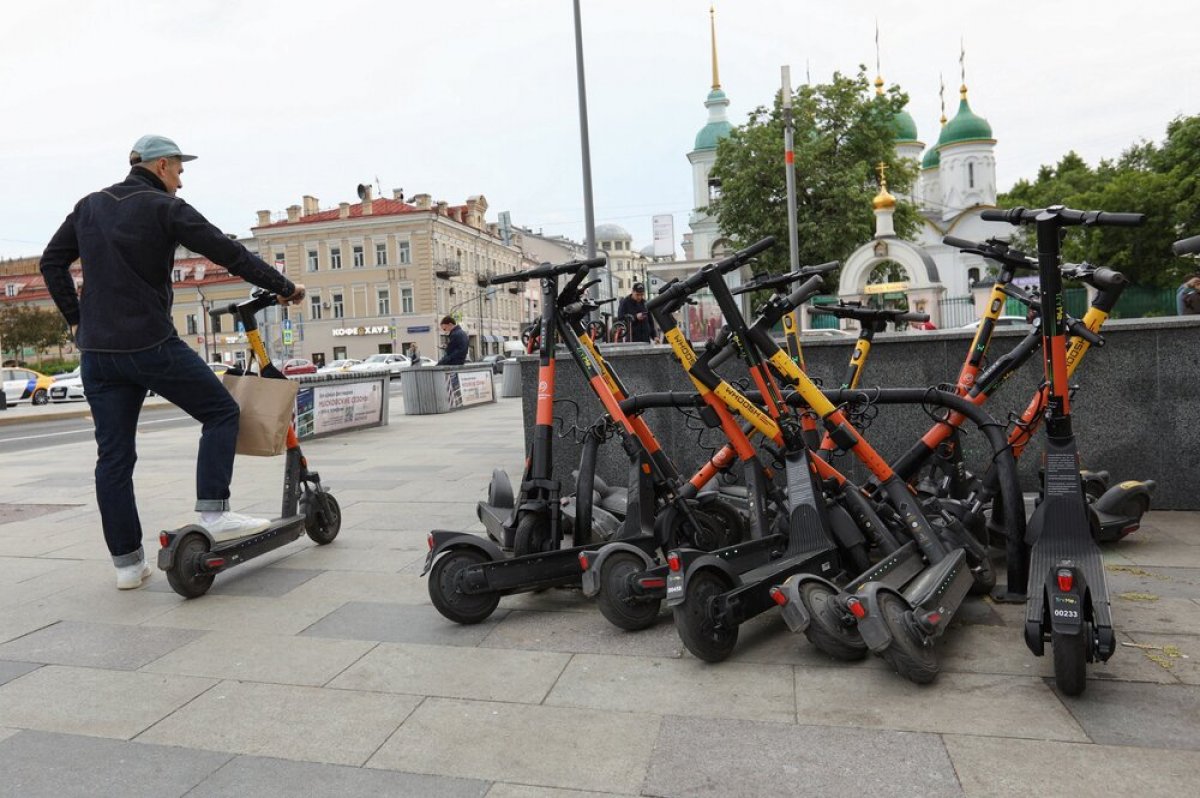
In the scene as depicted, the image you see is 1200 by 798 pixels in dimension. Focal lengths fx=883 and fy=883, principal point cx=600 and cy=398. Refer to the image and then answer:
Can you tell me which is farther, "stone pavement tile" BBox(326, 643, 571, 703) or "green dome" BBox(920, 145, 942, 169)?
"green dome" BBox(920, 145, 942, 169)

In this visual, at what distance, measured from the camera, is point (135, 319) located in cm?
405

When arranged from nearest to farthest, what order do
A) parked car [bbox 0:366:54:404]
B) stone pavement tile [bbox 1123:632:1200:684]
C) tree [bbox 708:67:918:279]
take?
1. stone pavement tile [bbox 1123:632:1200:684]
2. parked car [bbox 0:366:54:404]
3. tree [bbox 708:67:918:279]

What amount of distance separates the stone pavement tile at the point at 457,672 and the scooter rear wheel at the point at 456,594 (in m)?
0.23

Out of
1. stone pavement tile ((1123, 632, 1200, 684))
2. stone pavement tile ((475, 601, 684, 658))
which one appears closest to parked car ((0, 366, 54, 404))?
stone pavement tile ((475, 601, 684, 658))

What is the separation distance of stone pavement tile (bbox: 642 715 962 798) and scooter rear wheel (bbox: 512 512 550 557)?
4.38ft

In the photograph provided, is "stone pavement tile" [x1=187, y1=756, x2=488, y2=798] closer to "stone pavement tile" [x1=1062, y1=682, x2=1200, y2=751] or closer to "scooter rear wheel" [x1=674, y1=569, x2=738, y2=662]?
"scooter rear wheel" [x1=674, y1=569, x2=738, y2=662]

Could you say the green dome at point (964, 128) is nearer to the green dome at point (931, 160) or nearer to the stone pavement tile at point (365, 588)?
the green dome at point (931, 160)

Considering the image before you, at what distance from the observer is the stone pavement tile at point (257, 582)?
4383 millimetres

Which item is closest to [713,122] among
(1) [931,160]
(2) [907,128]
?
(2) [907,128]

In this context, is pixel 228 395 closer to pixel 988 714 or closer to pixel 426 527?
pixel 426 527

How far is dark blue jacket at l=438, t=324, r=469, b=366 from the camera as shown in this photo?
58.3 feet

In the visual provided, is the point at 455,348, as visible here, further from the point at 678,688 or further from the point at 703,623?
the point at 678,688

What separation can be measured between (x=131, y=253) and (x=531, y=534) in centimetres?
224

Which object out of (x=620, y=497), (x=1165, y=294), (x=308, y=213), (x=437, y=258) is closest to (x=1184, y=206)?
(x=1165, y=294)
